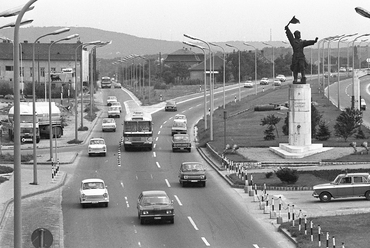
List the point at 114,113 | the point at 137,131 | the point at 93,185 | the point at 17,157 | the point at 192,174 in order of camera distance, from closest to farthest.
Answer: the point at 17,157, the point at 93,185, the point at 192,174, the point at 137,131, the point at 114,113

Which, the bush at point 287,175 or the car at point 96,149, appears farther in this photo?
the car at point 96,149

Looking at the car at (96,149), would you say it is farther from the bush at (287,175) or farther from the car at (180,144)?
the bush at (287,175)

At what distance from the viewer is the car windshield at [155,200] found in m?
38.1

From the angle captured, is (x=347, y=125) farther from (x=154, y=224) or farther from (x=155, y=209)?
(x=155, y=209)

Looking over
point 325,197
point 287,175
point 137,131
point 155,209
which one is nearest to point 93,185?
point 155,209

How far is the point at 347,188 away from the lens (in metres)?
44.1

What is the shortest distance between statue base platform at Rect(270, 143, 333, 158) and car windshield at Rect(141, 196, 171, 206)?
80.3ft

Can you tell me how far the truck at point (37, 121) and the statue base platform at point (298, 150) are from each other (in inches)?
805

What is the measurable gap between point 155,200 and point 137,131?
31.8 m

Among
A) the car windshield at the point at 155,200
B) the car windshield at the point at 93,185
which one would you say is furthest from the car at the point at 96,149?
the car windshield at the point at 155,200

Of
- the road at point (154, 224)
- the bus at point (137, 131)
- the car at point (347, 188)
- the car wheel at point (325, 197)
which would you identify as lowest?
the road at point (154, 224)

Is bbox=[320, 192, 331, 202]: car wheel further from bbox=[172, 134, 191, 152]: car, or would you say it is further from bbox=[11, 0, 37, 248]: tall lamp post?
bbox=[172, 134, 191, 152]: car

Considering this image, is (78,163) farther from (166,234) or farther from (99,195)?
(166,234)

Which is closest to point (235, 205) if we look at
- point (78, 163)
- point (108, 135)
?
point (78, 163)
